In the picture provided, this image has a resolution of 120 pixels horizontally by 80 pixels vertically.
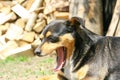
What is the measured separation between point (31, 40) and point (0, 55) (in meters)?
0.77

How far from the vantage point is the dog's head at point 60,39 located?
5793mm

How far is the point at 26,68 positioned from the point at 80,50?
309 centimetres

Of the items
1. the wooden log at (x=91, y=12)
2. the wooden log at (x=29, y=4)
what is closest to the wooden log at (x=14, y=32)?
the wooden log at (x=29, y=4)

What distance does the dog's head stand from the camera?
5793 millimetres

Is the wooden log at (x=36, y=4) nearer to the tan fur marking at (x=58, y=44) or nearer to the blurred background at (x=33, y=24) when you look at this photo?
the blurred background at (x=33, y=24)

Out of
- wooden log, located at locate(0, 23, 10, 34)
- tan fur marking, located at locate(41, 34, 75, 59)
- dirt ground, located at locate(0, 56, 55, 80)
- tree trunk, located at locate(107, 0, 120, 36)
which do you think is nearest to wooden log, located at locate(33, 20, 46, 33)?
wooden log, located at locate(0, 23, 10, 34)

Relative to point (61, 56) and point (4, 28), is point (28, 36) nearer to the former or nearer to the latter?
point (4, 28)

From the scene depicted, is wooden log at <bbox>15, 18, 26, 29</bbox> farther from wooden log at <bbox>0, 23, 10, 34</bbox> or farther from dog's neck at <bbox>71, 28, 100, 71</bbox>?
dog's neck at <bbox>71, 28, 100, 71</bbox>

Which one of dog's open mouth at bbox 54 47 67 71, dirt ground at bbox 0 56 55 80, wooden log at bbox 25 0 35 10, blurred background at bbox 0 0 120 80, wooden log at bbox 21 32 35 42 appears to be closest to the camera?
dog's open mouth at bbox 54 47 67 71

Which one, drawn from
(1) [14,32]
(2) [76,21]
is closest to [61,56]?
(2) [76,21]

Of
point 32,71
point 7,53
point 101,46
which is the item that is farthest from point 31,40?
point 101,46

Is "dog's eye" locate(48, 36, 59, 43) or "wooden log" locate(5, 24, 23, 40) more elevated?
"dog's eye" locate(48, 36, 59, 43)

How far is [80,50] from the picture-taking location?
6008mm

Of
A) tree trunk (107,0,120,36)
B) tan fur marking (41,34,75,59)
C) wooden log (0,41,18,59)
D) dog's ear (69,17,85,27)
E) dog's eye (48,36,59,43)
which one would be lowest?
wooden log (0,41,18,59)
